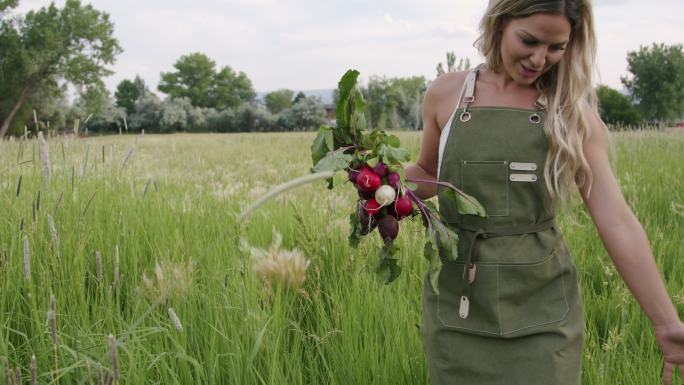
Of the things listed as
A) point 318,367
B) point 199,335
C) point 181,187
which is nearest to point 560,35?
point 318,367

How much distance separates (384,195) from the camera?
1.22 m

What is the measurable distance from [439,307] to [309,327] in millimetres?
736

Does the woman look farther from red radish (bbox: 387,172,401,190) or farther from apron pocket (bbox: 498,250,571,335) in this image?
red radish (bbox: 387,172,401,190)

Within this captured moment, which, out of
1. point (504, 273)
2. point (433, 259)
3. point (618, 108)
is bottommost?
point (504, 273)

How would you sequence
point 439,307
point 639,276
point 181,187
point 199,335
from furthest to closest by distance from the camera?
1. point 181,187
2. point 199,335
3. point 439,307
4. point 639,276

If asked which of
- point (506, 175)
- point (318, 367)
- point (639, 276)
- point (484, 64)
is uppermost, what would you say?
point (484, 64)

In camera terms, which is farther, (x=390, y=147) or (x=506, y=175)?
(x=506, y=175)

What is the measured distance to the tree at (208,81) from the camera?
91.8 meters

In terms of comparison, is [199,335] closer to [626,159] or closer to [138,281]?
[138,281]

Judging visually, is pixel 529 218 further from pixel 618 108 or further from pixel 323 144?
pixel 618 108

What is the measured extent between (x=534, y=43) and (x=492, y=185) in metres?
0.41

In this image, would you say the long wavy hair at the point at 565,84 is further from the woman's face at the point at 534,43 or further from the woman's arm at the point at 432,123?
the woman's arm at the point at 432,123

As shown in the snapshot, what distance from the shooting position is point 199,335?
6.28 feet

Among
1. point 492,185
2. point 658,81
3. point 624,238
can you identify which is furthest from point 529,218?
point 658,81
